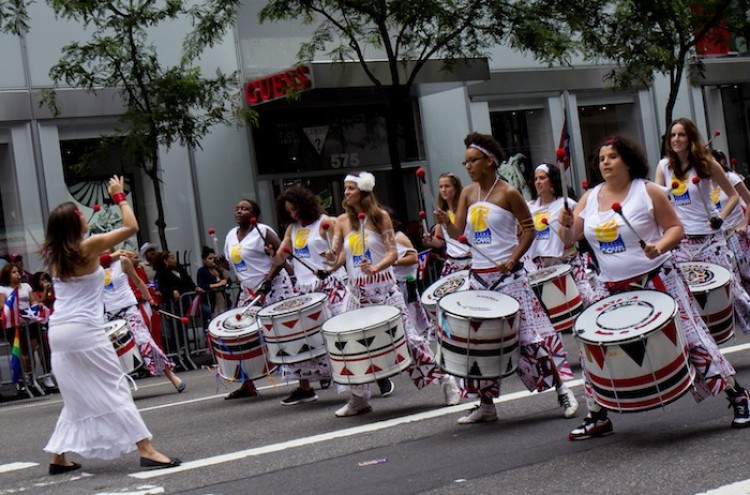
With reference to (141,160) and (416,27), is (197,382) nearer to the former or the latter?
(141,160)

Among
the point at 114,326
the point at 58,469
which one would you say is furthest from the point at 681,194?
the point at 114,326

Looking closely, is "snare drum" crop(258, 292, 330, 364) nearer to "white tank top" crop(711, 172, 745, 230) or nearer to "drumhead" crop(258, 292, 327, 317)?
"drumhead" crop(258, 292, 327, 317)

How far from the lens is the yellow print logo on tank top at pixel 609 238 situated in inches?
293

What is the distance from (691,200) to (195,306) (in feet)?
29.6

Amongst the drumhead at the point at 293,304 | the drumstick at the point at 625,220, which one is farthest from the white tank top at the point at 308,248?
the drumstick at the point at 625,220

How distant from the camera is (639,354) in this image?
271 inches

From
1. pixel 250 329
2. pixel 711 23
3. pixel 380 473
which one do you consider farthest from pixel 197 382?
pixel 711 23

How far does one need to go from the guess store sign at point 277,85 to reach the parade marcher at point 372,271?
10124 millimetres

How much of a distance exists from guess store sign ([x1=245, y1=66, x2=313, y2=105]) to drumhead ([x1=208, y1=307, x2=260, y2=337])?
8712mm

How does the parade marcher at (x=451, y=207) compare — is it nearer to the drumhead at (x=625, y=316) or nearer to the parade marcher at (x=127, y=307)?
the parade marcher at (x=127, y=307)

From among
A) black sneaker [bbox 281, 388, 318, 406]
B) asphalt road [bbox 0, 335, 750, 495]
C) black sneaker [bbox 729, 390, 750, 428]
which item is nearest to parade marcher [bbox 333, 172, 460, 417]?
asphalt road [bbox 0, 335, 750, 495]

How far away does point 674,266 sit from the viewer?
755 cm

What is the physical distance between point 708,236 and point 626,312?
12.1 feet

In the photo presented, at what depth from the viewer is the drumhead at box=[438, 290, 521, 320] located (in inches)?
321
